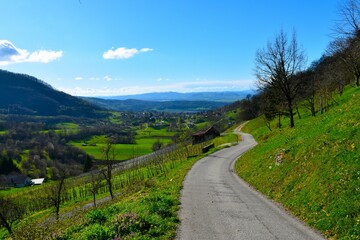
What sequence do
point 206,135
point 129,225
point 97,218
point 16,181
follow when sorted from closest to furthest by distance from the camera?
point 129,225
point 97,218
point 206,135
point 16,181

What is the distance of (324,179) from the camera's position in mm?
16828

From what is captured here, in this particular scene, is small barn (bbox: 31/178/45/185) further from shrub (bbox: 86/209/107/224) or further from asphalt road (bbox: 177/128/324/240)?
shrub (bbox: 86/209/107/224)

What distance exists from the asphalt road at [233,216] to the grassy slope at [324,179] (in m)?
0.81

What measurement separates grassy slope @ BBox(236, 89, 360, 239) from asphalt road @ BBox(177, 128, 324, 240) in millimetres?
807

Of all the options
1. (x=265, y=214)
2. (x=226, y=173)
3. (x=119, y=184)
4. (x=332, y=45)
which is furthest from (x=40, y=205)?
(x=265, y=214)

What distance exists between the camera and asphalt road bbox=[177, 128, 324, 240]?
1302 centimetres

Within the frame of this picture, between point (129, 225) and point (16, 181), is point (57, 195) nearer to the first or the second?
point (129, 225)

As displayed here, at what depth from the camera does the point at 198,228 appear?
13836 mm

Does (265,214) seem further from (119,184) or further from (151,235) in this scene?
(119,184)

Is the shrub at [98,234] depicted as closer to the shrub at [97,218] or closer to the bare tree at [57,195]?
the shrub at [97,218]

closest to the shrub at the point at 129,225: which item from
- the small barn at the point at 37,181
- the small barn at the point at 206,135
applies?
the small barn at the point at 206,135

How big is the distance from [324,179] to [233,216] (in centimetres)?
511

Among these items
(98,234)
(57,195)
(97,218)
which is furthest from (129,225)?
(57,195)

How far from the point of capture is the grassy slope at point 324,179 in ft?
43.8
